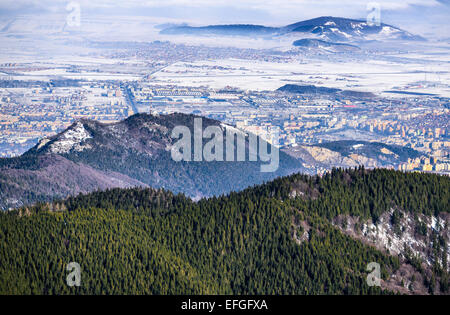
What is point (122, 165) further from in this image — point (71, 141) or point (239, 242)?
point (239, 242)

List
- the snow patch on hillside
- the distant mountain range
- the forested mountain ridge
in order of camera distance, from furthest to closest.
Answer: the snow patch on hillside, the distant mountain range, the forested mountain ridge

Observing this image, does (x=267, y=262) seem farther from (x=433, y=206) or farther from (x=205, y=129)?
(x=205, y=129)

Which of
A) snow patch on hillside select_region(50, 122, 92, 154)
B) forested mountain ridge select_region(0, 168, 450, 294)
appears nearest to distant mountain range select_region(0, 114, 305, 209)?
snow patch on hillside select_region(50, 122, 92, 154)

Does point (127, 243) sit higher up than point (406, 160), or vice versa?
point (127, 243)

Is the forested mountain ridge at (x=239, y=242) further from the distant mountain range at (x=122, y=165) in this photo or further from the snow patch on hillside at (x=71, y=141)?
the snow patch on hillside at (x=71, y=141)

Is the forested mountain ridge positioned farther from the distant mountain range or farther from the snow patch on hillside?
the snow patch on hillside

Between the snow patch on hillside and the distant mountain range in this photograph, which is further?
the snow patch on hillside
